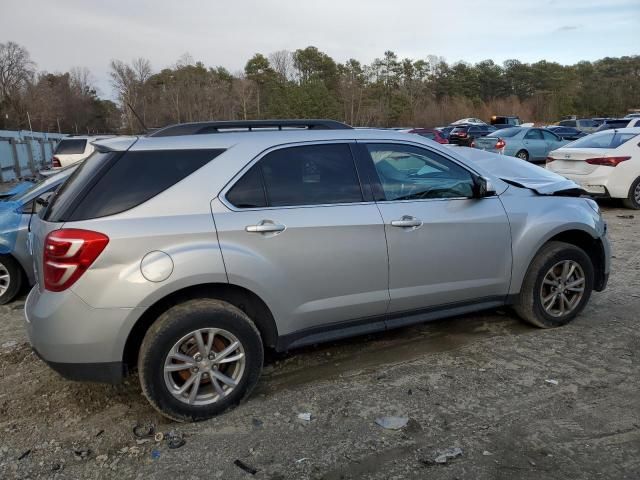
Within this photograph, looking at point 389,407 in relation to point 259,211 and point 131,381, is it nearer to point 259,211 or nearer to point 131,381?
point 259,211

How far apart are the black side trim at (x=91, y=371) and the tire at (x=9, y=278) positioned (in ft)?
9.93

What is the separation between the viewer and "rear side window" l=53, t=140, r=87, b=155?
1387 cm

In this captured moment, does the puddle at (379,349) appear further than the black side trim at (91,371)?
Yes

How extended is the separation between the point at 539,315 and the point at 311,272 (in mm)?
2236

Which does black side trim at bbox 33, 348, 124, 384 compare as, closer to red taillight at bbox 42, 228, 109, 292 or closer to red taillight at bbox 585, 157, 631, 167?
red taillight at bbox 42, 228, 109, 292

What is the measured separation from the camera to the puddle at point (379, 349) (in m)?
3.85

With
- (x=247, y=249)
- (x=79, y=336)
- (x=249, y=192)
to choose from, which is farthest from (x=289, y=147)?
(x=79, y=336)

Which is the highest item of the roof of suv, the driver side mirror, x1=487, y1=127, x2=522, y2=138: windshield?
the roof of suv

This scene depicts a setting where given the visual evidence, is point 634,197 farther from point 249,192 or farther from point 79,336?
point 79,336

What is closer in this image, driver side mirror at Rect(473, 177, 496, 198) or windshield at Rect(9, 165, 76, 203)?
driver side mirror at Rect(473, 177, 496, 198)

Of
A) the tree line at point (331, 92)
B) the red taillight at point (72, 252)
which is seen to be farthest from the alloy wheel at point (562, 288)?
the tree line at point (331, 92)

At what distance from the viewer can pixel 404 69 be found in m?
83.6

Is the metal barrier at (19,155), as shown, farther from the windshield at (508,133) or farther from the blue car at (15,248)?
the windshield at (508,133)

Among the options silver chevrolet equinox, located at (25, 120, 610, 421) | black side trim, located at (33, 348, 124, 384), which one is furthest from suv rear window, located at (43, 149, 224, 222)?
black side trim, located at (33, 348, 124, 384)
